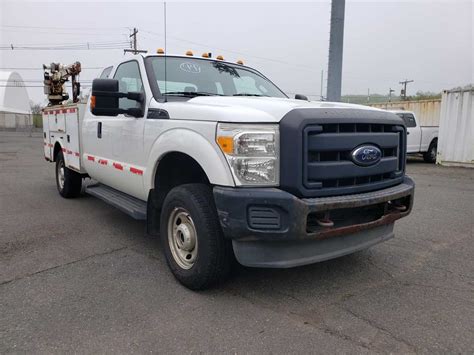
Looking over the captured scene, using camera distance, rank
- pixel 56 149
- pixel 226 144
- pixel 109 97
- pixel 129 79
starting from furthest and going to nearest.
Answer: pixel 56 149 < pixel 129 79 < pixel 109 97 < pixel 226 144

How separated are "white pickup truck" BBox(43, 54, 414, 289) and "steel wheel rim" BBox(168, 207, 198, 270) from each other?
0.03 ft

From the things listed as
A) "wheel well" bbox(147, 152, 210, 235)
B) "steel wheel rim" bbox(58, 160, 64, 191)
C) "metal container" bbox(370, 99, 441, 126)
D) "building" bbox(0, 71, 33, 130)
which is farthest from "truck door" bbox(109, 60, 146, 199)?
"building" bbox(0, 71, 33, 130)

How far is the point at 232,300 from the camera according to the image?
3.33 meters

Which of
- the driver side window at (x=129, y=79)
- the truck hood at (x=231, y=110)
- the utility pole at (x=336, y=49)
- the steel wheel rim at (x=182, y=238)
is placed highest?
the utility pole at (x=336, y=49)

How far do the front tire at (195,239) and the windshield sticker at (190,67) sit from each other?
5.27 feet

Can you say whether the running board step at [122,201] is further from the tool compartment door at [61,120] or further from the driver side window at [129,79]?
the tool compartment door at [61,120]

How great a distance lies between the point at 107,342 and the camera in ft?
8.94

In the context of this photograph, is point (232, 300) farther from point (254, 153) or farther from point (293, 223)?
point (254, 153)

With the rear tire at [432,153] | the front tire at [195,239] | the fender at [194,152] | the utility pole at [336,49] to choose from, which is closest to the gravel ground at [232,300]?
the front tire at [195,239]

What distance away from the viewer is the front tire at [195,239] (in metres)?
3.25

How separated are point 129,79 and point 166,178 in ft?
4.70

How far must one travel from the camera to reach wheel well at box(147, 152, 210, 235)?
12.5 feet

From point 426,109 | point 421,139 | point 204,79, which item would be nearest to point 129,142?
point 204,79

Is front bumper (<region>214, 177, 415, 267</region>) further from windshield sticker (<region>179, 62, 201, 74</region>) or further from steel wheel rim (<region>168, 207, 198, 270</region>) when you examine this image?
windshield sticker (<region>179, 62, 201, 74</region>)
